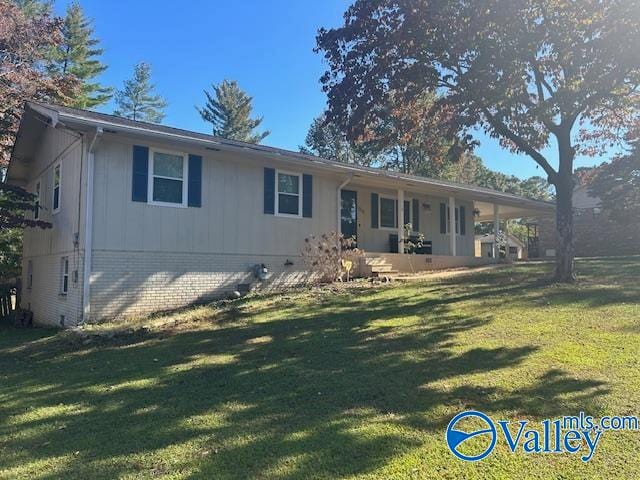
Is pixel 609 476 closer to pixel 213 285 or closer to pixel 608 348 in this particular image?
pixel 608 348

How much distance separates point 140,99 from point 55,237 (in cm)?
3211

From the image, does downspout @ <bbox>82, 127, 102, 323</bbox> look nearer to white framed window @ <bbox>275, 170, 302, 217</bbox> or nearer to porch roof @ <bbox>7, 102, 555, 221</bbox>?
porch roof @ <bbox>7, 102, 555, 221</bbox>

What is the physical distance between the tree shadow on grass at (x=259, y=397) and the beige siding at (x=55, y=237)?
8.90 feet

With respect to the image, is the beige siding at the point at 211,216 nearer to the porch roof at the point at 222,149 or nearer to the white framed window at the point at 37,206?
Answer: the porch roof at the point at 222,149

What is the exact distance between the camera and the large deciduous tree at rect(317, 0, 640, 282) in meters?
9.38

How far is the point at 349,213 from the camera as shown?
53.4 feet

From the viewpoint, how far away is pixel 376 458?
12.5ft

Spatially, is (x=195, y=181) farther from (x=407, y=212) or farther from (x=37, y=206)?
(x=407, y=212)

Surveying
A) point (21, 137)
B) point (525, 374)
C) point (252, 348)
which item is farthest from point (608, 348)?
point (21, 137)

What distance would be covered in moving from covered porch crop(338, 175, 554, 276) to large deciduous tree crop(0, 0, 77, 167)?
11.1 meters

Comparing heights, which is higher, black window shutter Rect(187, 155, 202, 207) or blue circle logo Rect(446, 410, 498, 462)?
black window shutter Rect(187, 155, 202, 207)

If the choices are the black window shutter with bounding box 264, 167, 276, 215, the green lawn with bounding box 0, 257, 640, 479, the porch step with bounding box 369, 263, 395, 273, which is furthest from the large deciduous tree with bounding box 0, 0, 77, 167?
the porch step with bounding box 369, 263, 395, 273

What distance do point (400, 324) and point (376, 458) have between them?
4.57 metres

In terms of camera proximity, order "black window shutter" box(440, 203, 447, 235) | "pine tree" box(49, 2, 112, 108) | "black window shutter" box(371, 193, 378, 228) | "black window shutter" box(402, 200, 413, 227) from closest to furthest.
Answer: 1. "black window shutter" box(371, 193, 378, 228)
2. "black window shutter" box(402, 200, 413, 227)
3. "black window shutter" box(440, 203, 447, 235)
4. "pine tree" box(49, 2, 112, 108)
